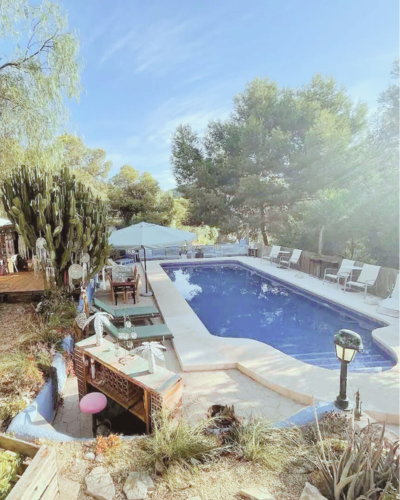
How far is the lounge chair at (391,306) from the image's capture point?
8.29 meters

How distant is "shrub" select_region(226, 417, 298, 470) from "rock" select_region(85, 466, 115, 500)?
128 centimetres

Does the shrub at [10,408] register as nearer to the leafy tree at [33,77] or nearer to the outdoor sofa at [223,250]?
the leafy tree at [33,77]

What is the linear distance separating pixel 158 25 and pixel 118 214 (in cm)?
→ 1625

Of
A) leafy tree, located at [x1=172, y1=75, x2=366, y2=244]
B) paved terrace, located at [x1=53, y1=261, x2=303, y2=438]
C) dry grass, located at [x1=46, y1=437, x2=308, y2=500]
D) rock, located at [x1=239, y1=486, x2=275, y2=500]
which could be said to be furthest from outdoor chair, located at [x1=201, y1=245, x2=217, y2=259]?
rock, located at [x1=239, y1=486, x2=275, y2=500]

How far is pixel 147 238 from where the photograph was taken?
10.4 metres

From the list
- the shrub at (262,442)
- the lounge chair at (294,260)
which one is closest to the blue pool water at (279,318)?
the lounge chair at (294,260)

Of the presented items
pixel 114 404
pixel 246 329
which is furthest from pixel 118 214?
pixel 114 404

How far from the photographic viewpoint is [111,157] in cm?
2955

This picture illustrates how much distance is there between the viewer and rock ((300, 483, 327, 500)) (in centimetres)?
245

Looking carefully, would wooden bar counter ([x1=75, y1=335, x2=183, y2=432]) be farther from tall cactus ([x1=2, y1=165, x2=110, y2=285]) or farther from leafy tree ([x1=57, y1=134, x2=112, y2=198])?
leafy tree ([x1=57, y1=134, x2=112, y2=198])

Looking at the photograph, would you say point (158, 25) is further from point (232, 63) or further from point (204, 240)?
point (204, 240)

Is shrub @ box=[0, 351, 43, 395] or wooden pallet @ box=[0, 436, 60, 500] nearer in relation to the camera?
wooden pallet @ box=[0, 436, 60, 500]

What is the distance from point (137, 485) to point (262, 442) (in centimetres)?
137

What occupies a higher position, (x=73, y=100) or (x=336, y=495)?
(x=73, y=100)
